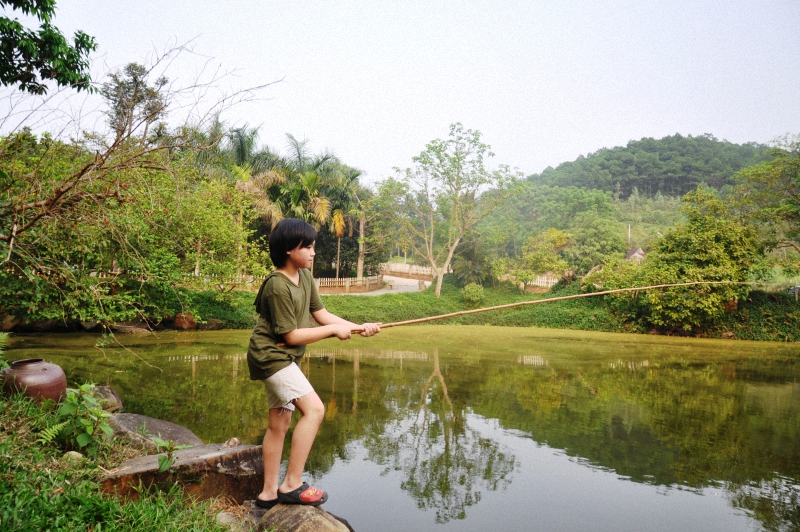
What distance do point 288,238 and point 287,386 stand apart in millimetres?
772

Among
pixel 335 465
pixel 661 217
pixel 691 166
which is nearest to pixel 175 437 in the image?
pixel 335 465

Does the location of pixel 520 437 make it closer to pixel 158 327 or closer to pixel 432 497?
pixel 432 497

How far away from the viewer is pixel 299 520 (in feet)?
9.13

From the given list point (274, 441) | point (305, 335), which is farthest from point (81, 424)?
point (305, 335)

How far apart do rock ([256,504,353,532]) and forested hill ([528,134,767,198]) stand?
57.1 m

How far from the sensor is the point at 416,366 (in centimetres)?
947

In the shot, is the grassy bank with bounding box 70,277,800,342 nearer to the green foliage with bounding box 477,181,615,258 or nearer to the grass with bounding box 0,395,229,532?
the green foliage with bounding box 477,181,615,258

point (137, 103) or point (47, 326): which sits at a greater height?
point (137, 103)

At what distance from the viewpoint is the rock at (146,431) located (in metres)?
3.97


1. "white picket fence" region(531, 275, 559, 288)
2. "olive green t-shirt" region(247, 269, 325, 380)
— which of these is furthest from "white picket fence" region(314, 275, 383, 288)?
"olive green t-shirt" region(247, 269, 325, 380)

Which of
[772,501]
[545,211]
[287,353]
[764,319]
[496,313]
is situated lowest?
[496,313]

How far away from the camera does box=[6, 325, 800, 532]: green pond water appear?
3699mm

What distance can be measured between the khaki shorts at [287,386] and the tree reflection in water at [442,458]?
4.52 feet

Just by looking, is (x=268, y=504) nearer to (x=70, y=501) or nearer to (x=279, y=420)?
(x=279, y=420)
